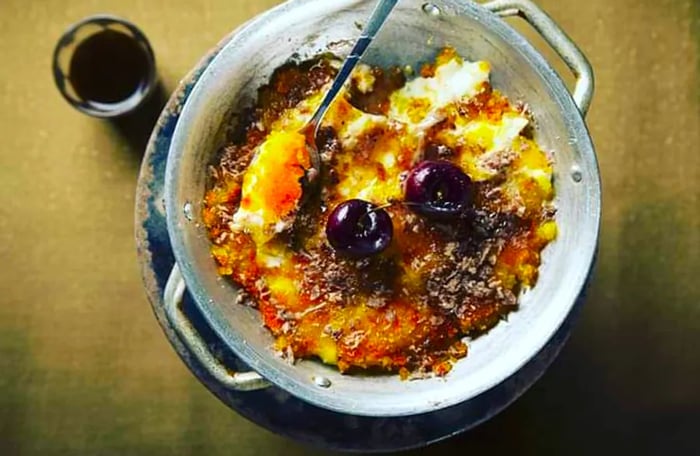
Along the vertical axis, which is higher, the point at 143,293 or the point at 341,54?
the point at 341,54

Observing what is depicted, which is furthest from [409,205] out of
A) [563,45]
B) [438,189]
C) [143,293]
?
[143,293]

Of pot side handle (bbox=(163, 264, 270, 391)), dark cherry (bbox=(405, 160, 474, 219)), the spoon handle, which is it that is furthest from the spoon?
pot side handle (bbox=(163, 264, 270, 391))

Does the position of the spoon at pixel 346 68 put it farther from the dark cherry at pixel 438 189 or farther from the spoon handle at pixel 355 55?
the dark cherry at pixel 438 189

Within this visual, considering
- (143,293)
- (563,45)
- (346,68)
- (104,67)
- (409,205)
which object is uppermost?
(563,45)

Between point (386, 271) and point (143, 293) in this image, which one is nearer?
point (386, 271)

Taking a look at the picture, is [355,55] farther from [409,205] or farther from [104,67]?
[104,67]

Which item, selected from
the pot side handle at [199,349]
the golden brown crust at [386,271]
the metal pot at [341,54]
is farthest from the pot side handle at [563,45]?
the pot side handle at [199,349]

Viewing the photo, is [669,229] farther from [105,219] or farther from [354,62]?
[105,219]
